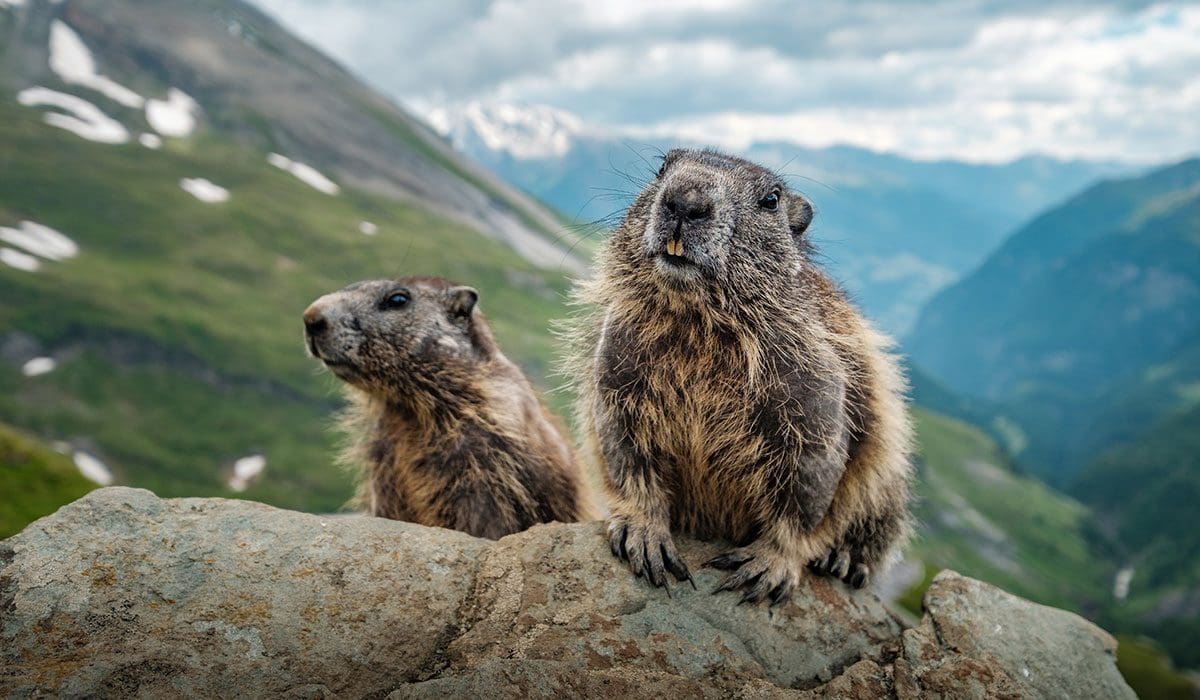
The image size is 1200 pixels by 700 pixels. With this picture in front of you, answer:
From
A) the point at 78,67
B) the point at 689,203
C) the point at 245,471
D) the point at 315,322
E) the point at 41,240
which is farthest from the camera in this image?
the point at 78,67

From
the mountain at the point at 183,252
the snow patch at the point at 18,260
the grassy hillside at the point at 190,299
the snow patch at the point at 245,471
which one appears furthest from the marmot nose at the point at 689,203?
the snow patch at the point at 18,260

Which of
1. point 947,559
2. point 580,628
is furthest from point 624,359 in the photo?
point 947,559

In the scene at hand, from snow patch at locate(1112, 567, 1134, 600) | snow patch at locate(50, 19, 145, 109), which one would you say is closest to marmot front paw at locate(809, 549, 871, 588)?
snow patch at locate(1112, 567, 1134, 600)

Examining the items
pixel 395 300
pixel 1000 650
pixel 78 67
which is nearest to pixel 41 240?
pixel 78 67

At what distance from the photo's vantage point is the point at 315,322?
9.59 m

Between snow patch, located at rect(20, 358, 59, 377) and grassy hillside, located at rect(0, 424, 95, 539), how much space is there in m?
53.4

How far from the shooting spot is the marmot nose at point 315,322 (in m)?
9.57

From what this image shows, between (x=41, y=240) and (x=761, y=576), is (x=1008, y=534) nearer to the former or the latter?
(x=41, y=240)

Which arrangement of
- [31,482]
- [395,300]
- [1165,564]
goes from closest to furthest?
[395,300] < [31,482] < [1165,564]

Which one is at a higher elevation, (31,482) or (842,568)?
(842,568)

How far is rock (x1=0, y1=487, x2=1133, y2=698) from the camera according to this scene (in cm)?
572

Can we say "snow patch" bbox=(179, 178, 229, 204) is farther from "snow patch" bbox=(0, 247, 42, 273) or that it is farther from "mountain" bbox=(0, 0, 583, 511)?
"snow patch" bbox=(0, 247, 42, 273)

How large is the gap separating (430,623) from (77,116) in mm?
177393

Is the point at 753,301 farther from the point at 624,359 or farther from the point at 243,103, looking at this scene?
the point at 243,103
